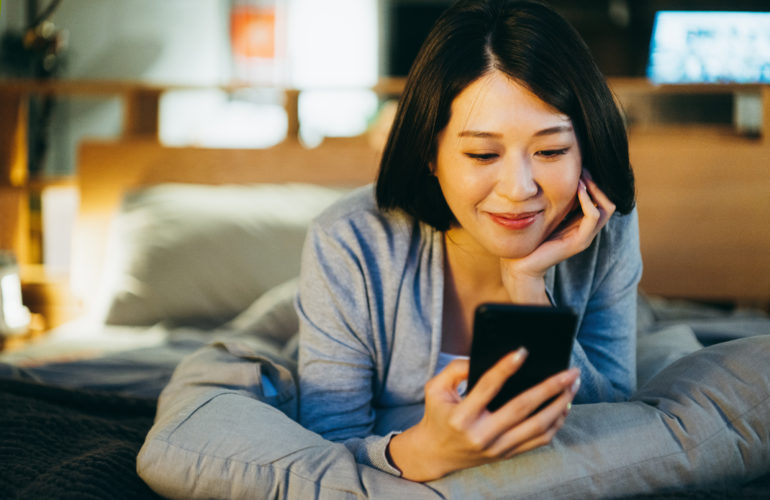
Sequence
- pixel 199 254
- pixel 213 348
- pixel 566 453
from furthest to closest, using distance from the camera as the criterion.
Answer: pixel 199 254
pixel 213 348
pixel 566 453

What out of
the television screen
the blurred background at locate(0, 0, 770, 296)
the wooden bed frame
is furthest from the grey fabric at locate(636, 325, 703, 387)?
the television screen

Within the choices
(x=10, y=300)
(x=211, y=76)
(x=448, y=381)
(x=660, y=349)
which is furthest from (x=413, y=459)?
(x=211, y=76)

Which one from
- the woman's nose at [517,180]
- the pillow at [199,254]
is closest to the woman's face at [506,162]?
the woman's nose at [517,180]

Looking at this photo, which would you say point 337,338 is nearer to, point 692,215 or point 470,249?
point 470,249

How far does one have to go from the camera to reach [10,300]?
2.04 meters

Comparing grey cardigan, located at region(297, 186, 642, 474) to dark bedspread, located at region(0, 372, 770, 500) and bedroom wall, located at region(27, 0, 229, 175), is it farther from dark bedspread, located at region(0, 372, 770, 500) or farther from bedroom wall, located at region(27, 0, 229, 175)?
bedroom wall, located at region(27, 0, 229, 175)

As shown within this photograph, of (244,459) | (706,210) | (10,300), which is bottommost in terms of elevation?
(10,300)

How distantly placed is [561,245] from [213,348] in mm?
A: 541

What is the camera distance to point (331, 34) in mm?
6410

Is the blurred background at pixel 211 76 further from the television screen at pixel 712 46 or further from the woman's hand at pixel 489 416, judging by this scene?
the woman's hand at pixel 489 416

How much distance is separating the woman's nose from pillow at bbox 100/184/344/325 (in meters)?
1.19

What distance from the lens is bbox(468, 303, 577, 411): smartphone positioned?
0.66m

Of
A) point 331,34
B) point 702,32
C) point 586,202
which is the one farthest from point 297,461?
point 331,34

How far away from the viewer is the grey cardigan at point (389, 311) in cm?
102
